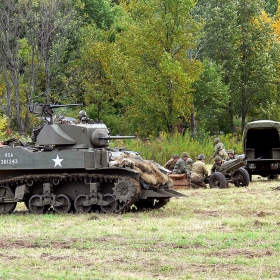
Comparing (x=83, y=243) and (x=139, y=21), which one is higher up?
(x=139, y=21)

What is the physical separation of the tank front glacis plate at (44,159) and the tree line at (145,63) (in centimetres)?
1783

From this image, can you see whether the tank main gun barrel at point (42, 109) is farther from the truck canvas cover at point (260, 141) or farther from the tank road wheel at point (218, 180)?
the truck canvas cover at point (260, 141)

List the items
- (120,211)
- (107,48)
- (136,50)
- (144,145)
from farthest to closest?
(107,48) < (136,50) < (144,145) < (120,211)

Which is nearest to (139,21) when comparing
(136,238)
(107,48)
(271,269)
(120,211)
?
(107,48)

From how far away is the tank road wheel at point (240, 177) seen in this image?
25.4 m

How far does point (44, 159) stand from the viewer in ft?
60.0

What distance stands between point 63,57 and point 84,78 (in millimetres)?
1616

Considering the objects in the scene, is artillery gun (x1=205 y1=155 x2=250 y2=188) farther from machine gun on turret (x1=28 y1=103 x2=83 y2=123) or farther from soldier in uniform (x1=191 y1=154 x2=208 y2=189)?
machine gun on turret (x1=28 y1=103 x2=83 y2=123)

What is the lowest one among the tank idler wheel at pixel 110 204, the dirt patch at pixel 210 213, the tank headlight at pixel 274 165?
the dirt patch at pixel 210 213

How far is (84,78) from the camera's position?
151 ft

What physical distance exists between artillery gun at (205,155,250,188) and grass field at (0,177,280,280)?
202 inches

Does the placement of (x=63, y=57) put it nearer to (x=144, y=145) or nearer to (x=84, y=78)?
(x=84, y=78)

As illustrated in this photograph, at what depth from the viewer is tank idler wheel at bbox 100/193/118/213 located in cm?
1797

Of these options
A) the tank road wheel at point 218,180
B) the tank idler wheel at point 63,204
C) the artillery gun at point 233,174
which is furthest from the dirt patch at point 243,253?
the artillery gun at point 233,174
